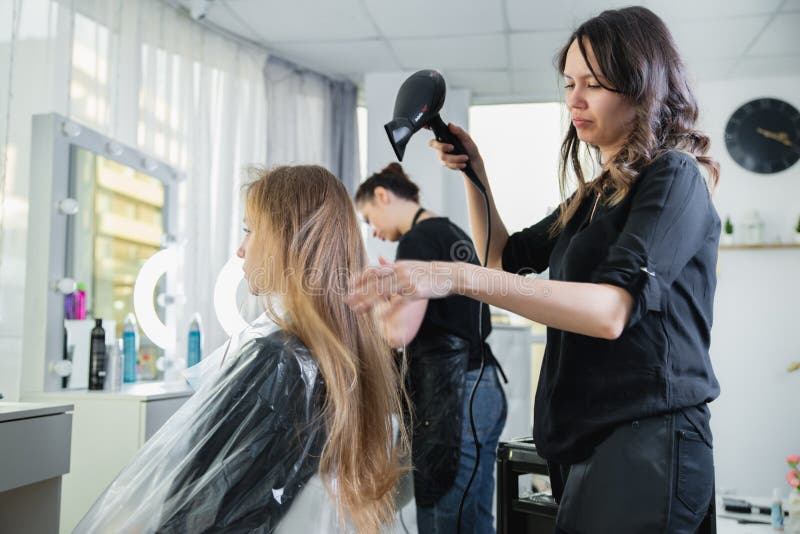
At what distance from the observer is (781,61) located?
412 cm

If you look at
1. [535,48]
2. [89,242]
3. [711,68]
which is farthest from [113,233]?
[711,68]

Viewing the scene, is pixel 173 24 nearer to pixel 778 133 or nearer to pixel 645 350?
pixel 645 350

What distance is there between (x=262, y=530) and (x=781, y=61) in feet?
14.1

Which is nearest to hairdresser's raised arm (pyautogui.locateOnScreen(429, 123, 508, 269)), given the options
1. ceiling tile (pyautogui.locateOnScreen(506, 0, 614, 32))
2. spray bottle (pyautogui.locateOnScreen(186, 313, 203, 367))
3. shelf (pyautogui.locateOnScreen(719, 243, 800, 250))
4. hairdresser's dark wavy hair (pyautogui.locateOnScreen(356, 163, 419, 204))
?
hairdresser's dark wavy hair (pyautogui.locateOnScreen(356, 163, 419, 204))

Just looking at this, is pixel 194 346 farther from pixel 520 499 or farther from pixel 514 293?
pixel 514 293

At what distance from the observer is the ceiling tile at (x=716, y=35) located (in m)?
3.58

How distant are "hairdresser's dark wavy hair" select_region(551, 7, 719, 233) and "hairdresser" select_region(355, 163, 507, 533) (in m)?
0.96

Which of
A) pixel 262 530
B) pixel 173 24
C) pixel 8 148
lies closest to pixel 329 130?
pixel 173 24

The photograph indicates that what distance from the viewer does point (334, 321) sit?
3.99 ft

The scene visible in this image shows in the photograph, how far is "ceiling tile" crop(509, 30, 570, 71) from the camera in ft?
12.2

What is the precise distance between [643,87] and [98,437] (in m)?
1.91

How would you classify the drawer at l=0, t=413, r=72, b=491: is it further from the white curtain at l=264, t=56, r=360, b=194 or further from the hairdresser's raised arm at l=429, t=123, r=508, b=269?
the white curtain at l=264, t=56, r=360, b=194

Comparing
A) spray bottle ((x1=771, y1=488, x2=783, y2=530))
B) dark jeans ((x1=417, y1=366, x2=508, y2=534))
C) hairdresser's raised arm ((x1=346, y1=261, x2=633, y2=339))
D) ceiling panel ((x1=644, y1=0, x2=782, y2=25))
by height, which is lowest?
spray bottle ((x1=771, y1=488, x2=783, y2=530))

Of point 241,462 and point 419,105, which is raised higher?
point 419,105
